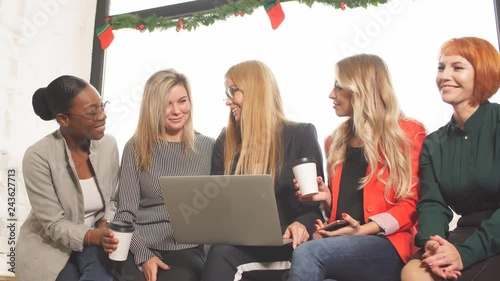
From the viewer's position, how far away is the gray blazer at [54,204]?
6.28 feet

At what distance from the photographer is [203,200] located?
1602 mm

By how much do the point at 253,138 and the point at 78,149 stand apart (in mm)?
767

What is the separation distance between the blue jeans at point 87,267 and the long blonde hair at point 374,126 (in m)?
0.91

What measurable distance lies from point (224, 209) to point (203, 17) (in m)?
1.56

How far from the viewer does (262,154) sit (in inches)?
75.1

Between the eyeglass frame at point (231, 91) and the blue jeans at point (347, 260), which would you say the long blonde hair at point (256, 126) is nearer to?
the eyeglass frame at point (231, 91)

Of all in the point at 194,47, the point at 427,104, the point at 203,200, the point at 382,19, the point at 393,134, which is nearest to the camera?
the point at 203,200

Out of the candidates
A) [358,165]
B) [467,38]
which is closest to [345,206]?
[358,165]

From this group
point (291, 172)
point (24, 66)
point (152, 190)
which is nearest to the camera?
point (291, 172)

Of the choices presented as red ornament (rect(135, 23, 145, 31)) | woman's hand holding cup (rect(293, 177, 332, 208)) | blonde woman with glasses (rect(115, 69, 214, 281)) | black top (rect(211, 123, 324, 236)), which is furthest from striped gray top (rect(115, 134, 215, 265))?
red ornament (rect(135, 23, 145, 31))

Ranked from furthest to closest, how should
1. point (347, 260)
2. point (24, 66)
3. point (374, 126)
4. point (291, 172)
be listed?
point (24, 66) < point (291, 172) < point (374, 126) < point (347, 260)

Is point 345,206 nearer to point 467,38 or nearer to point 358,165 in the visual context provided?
point 358,165

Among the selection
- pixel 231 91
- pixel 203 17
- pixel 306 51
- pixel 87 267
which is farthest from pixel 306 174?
pixel 203 17

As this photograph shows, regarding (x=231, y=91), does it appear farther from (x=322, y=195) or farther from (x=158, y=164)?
(x=322, y=195)
